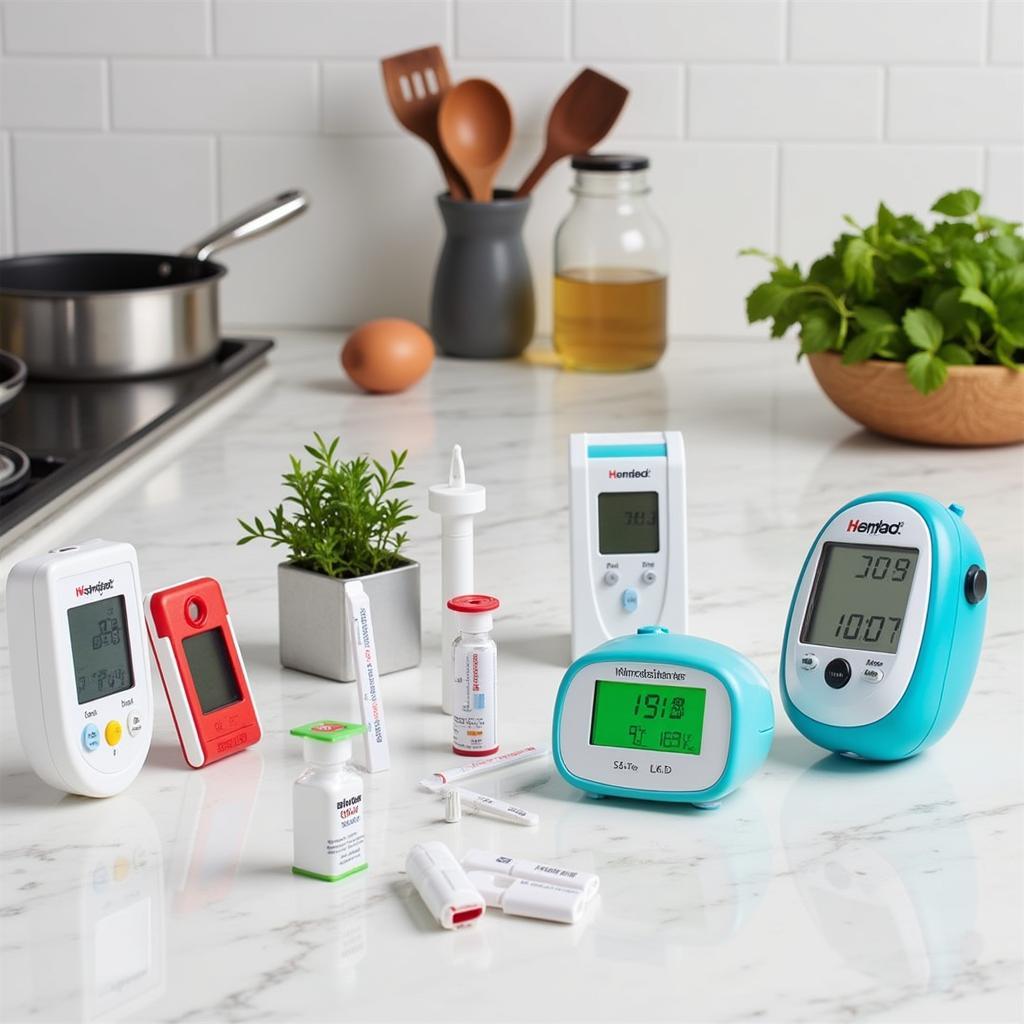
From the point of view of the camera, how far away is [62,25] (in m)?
2.46

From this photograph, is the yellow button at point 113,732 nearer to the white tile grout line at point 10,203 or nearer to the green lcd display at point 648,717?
the green lcd display at point 648,717

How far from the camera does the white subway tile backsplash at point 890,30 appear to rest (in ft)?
7.52

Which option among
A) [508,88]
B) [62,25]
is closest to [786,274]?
[508,88]

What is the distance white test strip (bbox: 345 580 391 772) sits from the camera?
1.09 metres

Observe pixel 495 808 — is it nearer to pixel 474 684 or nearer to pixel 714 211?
pixel 474 684

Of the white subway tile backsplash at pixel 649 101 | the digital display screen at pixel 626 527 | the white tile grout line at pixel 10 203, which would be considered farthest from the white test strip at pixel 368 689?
the white tile grout line at pixel 10 203

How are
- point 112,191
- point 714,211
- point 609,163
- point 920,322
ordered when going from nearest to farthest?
point 920,322 < point 609,163 < point 714,211 < point 112,191

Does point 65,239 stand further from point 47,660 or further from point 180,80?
point 47,660

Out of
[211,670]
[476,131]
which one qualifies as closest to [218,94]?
[476,131]

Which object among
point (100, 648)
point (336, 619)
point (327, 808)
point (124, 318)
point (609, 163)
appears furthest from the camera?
point (609, 163)

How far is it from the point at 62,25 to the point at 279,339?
0.57 metres

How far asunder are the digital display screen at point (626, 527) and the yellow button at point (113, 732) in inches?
16.1

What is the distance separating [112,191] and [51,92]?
17 centimetres

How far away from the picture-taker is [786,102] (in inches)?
92.5
